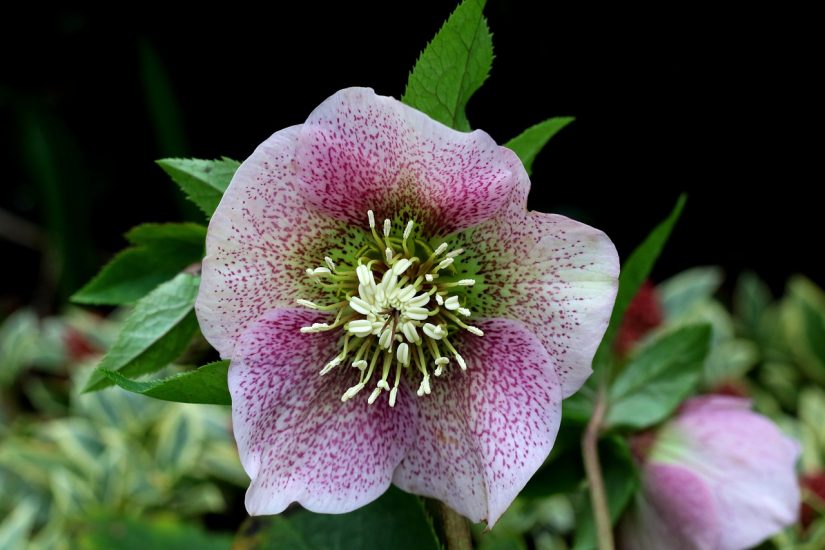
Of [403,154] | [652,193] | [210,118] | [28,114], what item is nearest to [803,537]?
[403,154]

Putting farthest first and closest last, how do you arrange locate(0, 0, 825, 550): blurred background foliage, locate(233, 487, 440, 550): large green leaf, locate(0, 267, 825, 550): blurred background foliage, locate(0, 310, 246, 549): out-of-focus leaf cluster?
1. locate(0, 0, 825, 550): blurred background foliage
2. locate(0, 310, 246, 549): out-of-focus leaf cluster
3. locate(0, 267, 825, 550): blurred background foliage
4. locate(233, 487, 440, 550): large green leaf

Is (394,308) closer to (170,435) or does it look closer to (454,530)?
(454,530)

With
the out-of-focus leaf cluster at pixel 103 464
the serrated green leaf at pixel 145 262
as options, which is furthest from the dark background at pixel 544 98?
the serrated green leaf at pixel 145 262

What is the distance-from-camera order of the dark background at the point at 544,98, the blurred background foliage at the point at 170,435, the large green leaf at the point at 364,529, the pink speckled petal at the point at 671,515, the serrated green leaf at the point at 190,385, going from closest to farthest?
the serrated green leaf at the point at 190,385 → the large green leaf at the point at 364,529 → the pink speckled petal at the point at 671,515 → the blurred background foliage at the point at 170,435 → the dark background at the point at 544,98

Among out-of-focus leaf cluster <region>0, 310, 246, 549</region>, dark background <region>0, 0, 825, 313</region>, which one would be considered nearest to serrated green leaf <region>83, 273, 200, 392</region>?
out-of-focus leaf cluster <region>0, 310, 246, 549</region>

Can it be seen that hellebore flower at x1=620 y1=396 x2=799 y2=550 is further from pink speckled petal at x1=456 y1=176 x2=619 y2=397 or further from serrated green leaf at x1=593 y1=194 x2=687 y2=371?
pink speckled petal at x1=456 y1=176 x2=619 y2=397

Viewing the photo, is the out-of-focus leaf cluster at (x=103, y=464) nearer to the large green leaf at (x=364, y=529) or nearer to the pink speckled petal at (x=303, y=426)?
the large green leaf at (x=364, y=529)
